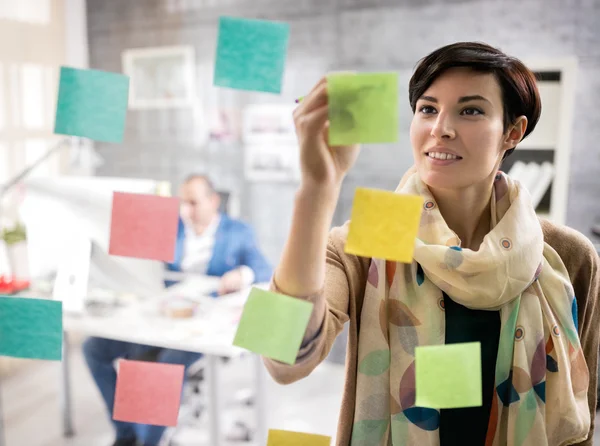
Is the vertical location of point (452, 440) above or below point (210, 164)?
below

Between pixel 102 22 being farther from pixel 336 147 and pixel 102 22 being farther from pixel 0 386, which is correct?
pixel 336 147

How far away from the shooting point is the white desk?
1.86 meters

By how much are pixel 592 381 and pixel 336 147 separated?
62 centimetres

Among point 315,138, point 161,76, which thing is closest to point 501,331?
point 315,138

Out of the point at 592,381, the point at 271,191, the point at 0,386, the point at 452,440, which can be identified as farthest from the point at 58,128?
the point at 0,386

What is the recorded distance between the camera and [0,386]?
2816 mm

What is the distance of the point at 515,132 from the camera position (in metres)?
0.87

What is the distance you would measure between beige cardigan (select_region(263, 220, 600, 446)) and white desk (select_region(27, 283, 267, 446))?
0.98 m

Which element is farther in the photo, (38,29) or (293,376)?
(38,29)

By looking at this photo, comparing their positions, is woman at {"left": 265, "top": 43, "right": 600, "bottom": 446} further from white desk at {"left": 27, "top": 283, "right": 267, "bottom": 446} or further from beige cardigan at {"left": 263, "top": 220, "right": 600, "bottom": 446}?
white desk at {"left": 27, "top": 283, "right": 267, "bottom": 446}

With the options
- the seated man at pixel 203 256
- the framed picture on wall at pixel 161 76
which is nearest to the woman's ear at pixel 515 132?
the seated man at pixel 203 256

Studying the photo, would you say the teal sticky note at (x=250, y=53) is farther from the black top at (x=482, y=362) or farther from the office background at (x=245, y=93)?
the office background at (x=245, y=93)

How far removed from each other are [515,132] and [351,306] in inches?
14.8

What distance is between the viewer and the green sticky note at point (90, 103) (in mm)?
900
